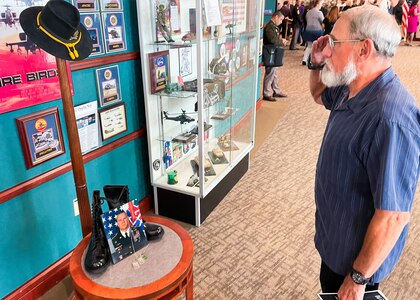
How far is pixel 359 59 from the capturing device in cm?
115

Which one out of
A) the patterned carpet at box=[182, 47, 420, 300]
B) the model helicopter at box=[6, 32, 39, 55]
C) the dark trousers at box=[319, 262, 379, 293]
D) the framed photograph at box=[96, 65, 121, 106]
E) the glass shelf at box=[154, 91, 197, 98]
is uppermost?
the model helicopter at box=[6, 32, 39, 55]

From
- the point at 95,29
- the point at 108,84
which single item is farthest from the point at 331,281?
the point at 95,29

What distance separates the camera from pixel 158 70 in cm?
246

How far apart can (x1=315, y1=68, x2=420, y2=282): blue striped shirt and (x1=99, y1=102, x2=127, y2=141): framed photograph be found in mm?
1428

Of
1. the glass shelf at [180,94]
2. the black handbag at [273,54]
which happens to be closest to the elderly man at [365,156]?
the glass shelf at [180,94]

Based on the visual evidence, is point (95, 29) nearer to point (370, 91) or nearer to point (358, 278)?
point (370, 91)

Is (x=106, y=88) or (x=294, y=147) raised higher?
(x=106, y=88)

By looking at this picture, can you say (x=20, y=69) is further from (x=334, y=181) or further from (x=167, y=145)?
(x=334, y=181)

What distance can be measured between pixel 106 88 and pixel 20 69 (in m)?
0.59

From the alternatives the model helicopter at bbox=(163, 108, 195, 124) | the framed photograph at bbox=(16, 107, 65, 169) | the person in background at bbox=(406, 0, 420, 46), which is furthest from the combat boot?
the person in background at bbox=(406, 0, 420, 46)

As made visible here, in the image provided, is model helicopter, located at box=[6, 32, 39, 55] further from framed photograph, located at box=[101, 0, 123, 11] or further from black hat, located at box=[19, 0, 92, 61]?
framed photograph, located at box=[101, 0, 123, 11]

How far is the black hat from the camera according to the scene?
132 cm

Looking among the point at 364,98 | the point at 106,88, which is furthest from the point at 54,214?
the point at 364,98

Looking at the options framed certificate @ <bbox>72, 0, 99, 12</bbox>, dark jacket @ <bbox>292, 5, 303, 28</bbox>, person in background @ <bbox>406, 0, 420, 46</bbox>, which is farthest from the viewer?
person in background @ <bbox>406, 0, 420, 46</bbox>
